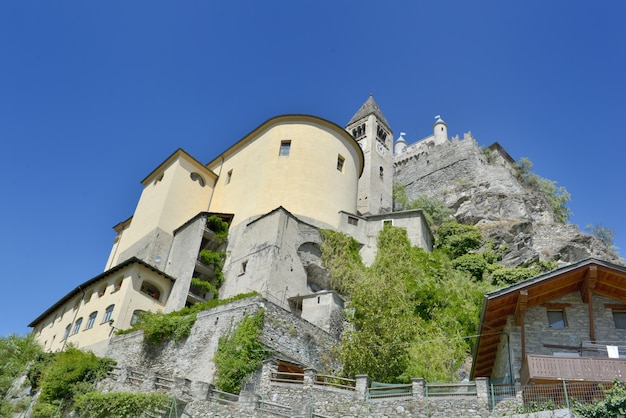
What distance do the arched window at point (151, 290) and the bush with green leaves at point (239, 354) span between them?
33.9 feet

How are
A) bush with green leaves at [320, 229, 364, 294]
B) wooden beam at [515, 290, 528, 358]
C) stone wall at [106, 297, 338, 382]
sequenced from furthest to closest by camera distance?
bush with green leaves at [320, 229, 364, 294], stone wall at [106, 297, 338, 382], wooden beam at [515, 290, 528, 358]

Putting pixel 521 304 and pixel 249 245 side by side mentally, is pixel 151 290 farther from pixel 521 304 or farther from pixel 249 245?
pixel 521 304

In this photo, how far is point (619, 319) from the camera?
17.3 meters

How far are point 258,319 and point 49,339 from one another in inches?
868

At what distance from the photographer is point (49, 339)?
123 feet

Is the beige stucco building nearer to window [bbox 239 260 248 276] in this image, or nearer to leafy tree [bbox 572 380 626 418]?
window [bbox 239 260 248 276]

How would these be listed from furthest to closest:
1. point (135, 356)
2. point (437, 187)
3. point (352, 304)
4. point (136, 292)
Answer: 1. point (437, 187)
2. point (136, 292)
3. point (352, 304)
4. point (135, 356)

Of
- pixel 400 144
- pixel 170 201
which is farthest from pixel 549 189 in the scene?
pixel 170 201

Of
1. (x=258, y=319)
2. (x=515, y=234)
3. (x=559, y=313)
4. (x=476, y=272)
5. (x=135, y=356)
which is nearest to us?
(x=559, y=313)

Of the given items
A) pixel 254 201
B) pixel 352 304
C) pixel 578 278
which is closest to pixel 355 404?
pixel 578 278

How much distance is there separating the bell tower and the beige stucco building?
12.3m

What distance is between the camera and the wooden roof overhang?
671 inches

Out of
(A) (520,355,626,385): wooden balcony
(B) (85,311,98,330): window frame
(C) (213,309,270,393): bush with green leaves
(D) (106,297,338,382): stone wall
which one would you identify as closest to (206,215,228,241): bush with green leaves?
(B) (85,311,98,330): window frame

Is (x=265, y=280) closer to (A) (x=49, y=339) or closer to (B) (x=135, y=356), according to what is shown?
(B) (x=135, y=356)
